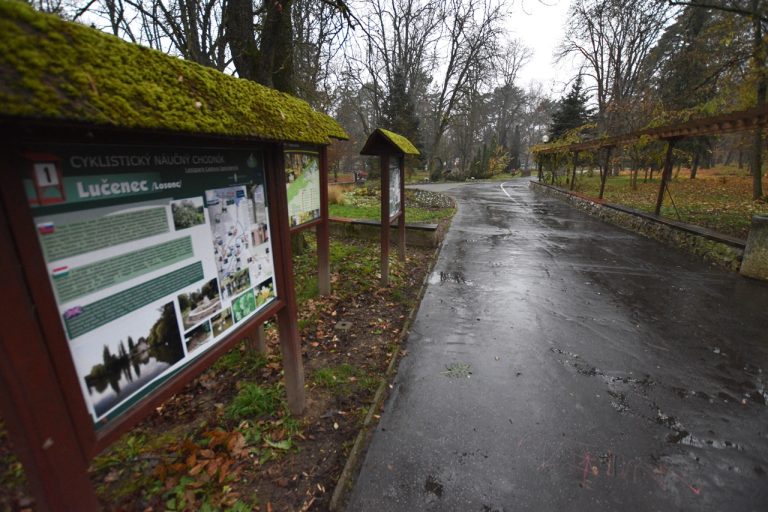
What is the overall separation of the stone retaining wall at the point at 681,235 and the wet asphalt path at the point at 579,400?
82 centimetres

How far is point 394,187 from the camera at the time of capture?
6.38 m

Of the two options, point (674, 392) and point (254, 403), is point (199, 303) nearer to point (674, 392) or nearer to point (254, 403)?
point (254, 403)

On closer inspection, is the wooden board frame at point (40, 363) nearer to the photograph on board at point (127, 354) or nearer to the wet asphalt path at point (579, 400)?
the photograph on board at point (127, 354)

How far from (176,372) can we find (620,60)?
1315 inches

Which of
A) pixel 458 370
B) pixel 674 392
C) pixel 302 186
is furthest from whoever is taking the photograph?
pixel 302 186

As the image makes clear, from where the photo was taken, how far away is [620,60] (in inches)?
1000

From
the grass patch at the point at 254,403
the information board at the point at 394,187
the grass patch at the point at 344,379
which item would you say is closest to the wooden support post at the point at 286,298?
the grass patch at the point at 254,403

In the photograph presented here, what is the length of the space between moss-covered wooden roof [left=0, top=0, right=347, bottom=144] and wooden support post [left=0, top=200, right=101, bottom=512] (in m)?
0.37

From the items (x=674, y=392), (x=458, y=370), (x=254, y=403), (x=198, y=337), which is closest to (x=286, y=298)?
(x=198, y=337)

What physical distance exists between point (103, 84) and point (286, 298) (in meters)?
1.80

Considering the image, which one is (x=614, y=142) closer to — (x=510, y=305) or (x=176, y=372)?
(x=510, y=305)

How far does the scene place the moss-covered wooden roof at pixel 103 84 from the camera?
2.86 ft

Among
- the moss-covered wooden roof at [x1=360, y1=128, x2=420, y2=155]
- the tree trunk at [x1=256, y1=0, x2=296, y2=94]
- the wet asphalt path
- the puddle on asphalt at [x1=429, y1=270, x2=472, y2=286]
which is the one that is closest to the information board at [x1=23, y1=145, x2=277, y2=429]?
the wet asphalt path

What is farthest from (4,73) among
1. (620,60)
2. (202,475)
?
(620,60)
